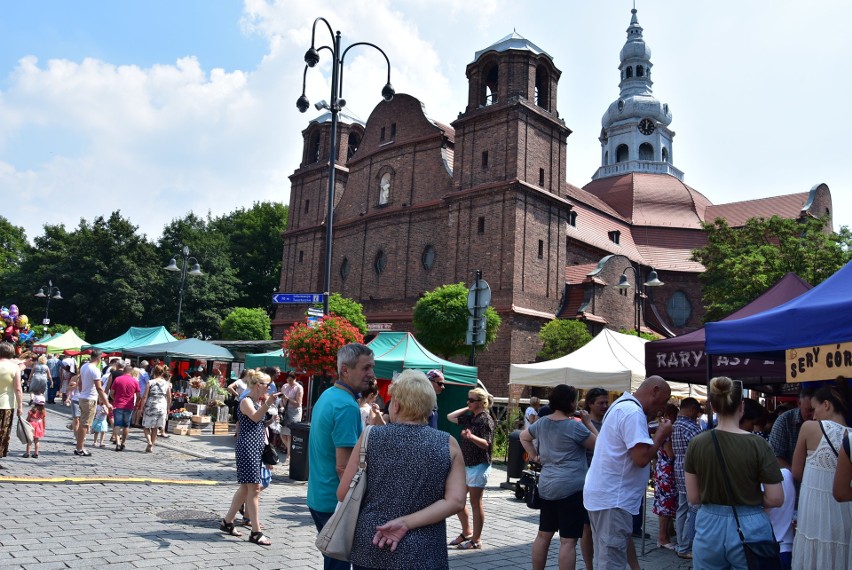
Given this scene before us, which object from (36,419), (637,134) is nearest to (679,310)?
(637,134)

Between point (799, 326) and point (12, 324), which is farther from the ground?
point (12, 324)

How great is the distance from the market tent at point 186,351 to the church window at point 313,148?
24.6 meters

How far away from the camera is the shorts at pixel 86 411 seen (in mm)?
12047

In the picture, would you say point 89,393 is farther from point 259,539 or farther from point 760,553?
point 760,553

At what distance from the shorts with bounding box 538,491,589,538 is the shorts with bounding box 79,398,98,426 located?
31.9 ft

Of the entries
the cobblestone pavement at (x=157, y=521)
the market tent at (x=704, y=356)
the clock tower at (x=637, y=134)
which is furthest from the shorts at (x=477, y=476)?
the clock tower at (x=637, y=134)

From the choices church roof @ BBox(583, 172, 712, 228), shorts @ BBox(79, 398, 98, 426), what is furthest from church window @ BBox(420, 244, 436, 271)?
shorts @ BBox(79, 398, 98, 426)

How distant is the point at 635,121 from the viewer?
62312mm

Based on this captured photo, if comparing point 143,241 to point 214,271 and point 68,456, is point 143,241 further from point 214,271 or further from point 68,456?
point 68,456

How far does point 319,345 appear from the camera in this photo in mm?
12633

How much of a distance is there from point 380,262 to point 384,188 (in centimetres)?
442

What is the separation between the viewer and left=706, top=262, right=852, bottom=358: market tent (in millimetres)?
5227

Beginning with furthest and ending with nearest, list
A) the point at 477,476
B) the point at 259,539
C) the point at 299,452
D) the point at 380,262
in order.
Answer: the point at 380,262
the point at 299,452
the point at 477,476
the point at 259,539

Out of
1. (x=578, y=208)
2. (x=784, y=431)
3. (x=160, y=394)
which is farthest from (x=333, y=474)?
(x=578, y=208)
